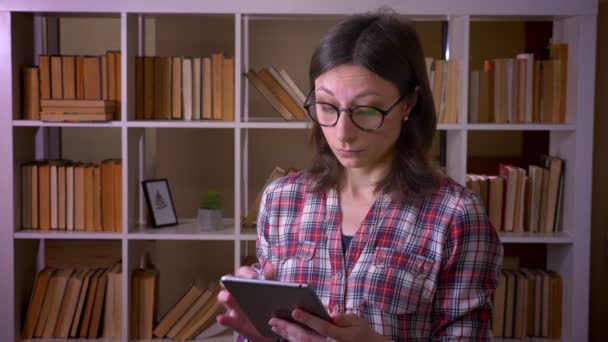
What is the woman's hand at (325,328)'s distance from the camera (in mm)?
Result: 1276

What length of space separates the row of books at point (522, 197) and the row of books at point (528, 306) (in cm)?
21

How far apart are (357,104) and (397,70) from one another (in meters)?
0.10

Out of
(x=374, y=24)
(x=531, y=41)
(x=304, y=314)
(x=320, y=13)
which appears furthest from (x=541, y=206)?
(x=304, y=314)

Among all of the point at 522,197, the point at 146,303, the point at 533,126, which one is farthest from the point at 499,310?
the point at 146,303

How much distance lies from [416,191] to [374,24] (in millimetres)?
347

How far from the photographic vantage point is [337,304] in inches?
59.1

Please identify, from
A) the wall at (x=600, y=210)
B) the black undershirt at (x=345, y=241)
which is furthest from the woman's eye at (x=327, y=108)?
the wall at (x=600, y=210)

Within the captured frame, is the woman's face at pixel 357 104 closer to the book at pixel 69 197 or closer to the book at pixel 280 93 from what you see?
the book at pixel 280 93

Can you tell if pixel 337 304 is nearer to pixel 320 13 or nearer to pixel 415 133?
pixel 415 133

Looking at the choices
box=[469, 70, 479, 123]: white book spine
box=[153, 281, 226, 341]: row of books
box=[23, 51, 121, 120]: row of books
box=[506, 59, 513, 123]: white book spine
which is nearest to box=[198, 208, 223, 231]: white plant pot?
box=[153, 281, 226, 341]: row of books

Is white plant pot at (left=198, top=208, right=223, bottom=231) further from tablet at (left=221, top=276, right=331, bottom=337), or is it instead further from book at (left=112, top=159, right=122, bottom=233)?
tablet at (left=221, top=276, right=331, bottom=337)

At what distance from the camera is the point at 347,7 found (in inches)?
113

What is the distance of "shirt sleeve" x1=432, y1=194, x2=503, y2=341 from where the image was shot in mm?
1447

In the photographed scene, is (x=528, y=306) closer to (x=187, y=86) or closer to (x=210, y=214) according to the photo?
(x=210, y=214)
